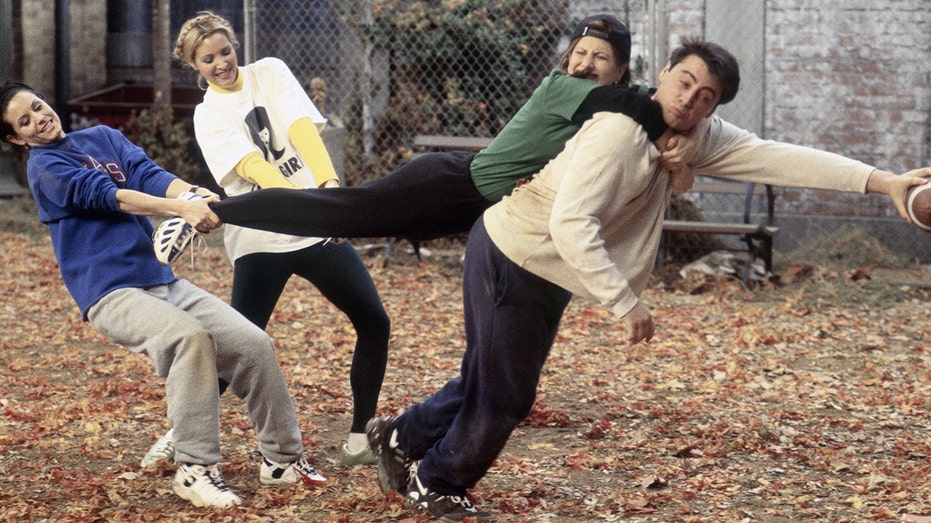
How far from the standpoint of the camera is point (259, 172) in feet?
14.4

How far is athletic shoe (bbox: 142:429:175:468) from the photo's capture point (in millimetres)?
4750

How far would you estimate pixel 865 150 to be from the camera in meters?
10.2

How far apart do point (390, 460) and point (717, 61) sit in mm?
1907

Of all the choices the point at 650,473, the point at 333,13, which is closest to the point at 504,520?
the point at 650,473

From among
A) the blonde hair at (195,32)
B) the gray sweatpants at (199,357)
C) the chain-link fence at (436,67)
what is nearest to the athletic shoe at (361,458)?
the gray sweatpants at (199,357)

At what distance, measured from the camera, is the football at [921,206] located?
346 cm

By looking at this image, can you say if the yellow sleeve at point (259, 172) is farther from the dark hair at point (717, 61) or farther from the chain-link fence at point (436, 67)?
the chain-link fence at point (436, 67)

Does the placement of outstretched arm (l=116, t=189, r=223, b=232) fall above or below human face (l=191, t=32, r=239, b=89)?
below

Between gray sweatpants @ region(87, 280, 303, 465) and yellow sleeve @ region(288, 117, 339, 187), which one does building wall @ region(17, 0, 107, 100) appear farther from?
gray sweatpants @ region(87, 280, 303, 465)

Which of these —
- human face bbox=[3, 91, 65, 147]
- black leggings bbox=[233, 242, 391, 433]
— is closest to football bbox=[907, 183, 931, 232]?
black leggings bbox=[233, 242, 391, 433]

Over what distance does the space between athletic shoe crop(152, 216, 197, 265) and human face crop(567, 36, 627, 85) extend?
4.70ft

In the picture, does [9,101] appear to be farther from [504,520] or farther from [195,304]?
[504,520]

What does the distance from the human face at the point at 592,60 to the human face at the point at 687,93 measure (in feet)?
1.07

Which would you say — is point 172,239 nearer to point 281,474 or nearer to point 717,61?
point 281,474
